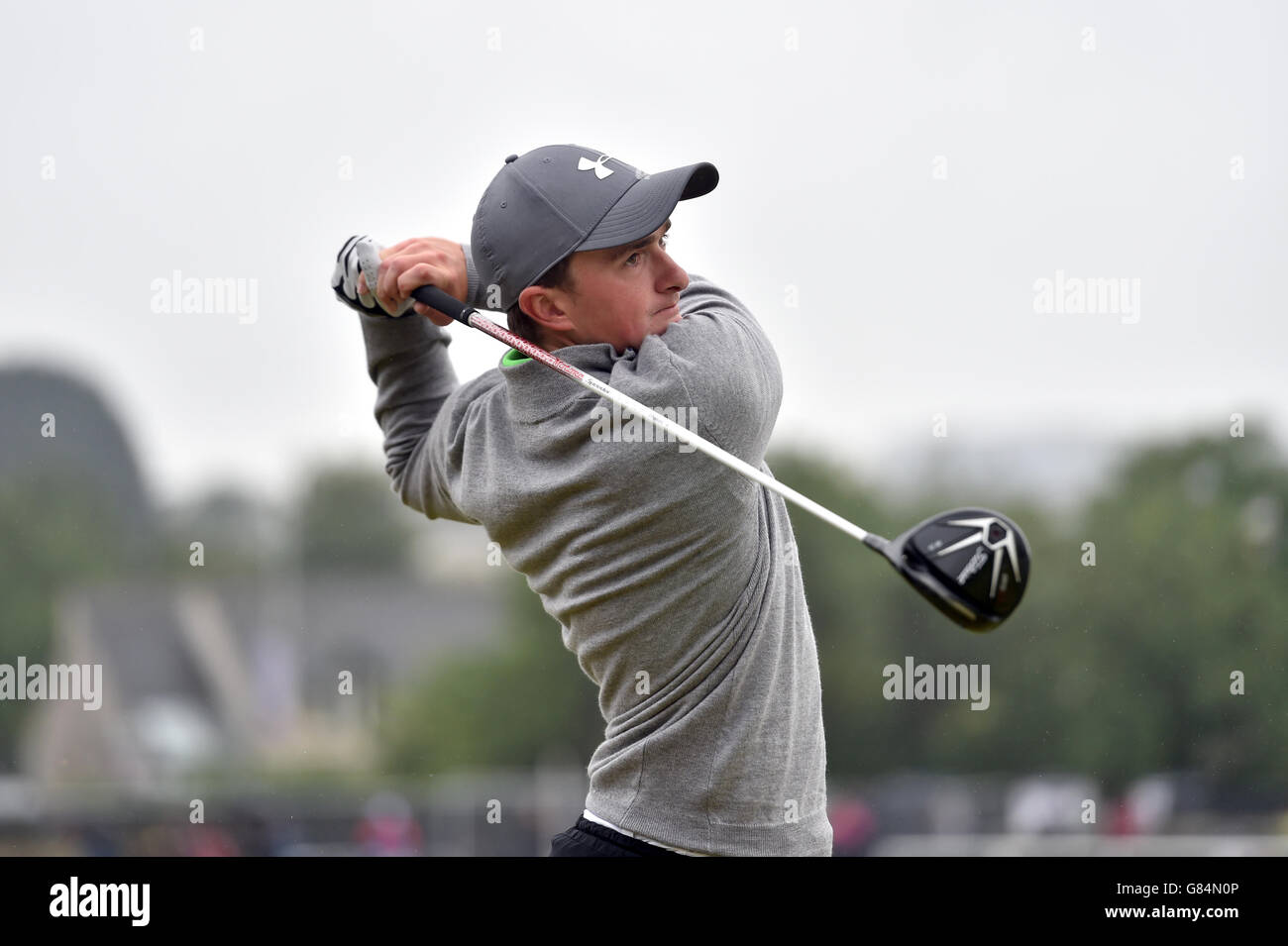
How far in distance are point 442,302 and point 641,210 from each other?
586 mm

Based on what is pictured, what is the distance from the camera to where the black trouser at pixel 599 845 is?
3.79 metres

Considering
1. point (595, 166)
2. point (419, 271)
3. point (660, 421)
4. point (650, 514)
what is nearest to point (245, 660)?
point (419, 271)

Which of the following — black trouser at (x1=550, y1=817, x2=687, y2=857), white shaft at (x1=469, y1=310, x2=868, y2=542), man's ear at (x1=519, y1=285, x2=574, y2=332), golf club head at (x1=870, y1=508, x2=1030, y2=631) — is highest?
man's ear at (x1=519, y1=285, x2=574, y2=332)

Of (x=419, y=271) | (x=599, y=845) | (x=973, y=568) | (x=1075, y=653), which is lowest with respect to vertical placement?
(x=1075, y=653)

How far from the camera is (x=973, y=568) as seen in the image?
3.40m

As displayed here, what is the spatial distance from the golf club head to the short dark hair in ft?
3.11

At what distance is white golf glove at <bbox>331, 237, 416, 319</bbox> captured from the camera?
4.17 m

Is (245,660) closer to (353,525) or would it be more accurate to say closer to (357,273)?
(353,525)

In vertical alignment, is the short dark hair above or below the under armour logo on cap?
below

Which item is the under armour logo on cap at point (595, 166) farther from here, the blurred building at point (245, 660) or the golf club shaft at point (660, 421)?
the blurred building at point (245, 660)

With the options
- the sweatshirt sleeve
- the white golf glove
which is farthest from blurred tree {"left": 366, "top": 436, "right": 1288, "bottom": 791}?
the white golf glove

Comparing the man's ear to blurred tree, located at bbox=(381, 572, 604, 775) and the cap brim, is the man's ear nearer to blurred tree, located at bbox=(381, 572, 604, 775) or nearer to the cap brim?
the cap brim

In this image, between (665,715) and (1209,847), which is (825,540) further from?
(665,715)

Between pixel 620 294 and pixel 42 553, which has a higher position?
pixel 620 294
